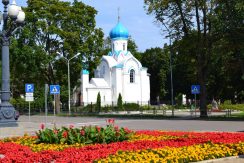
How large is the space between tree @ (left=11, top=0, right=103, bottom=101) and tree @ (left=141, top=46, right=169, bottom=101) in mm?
34606

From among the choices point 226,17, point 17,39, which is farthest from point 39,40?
point 226,17

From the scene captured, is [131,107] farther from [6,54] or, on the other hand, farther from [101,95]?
[6,54]

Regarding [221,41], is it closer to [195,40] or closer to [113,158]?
[195,40]

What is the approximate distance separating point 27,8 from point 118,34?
81.4 feet

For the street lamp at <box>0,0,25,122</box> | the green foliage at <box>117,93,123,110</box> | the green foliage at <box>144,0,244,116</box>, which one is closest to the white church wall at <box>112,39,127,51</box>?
the green foliage at <box>117,93,123,110</box>

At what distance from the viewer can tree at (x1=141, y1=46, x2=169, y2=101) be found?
294 ft

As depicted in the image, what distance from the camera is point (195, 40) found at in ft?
122

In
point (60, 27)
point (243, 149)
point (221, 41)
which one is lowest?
point (243, 149)

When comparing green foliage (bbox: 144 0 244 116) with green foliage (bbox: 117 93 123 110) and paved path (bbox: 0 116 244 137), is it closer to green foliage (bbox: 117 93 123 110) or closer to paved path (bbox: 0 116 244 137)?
paved path (bbox: 0 116 244 137)

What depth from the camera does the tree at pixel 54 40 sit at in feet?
172

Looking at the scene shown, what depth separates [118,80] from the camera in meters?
74.5

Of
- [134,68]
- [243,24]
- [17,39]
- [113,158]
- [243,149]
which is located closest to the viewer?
[113,158]

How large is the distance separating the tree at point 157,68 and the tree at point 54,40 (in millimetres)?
34606

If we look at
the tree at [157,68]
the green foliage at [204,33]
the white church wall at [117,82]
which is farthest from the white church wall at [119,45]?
the green foliage at [204,33]
